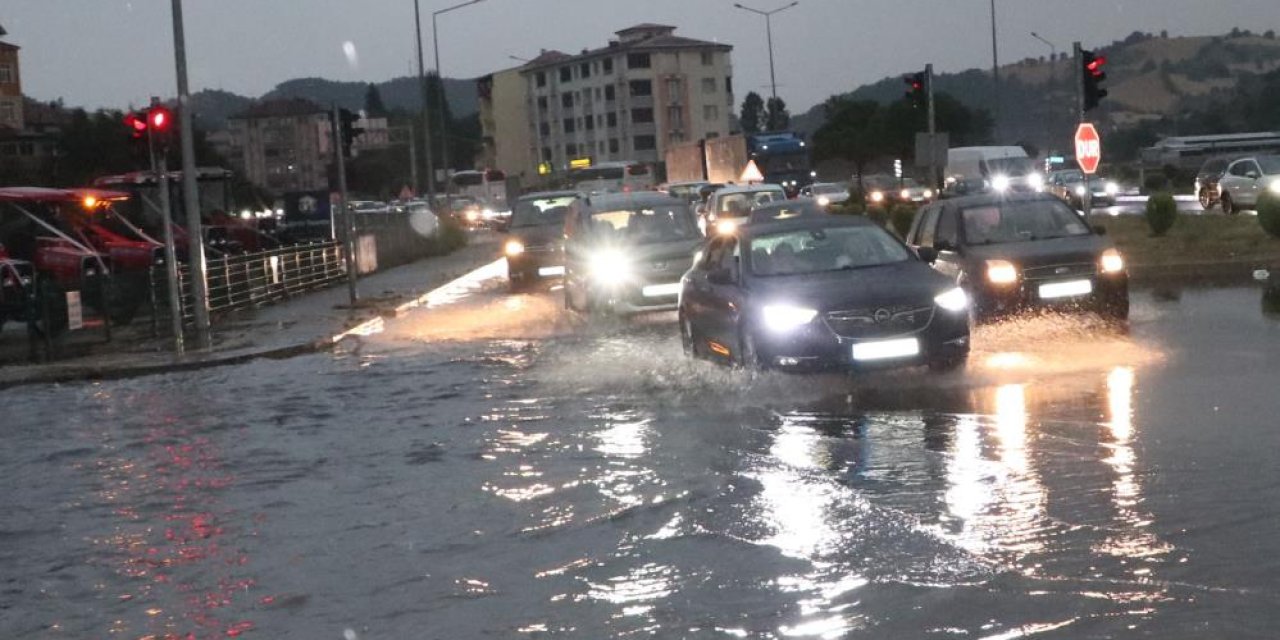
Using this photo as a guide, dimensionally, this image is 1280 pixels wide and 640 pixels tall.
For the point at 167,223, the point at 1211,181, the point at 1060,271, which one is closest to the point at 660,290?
the point at 1060,271

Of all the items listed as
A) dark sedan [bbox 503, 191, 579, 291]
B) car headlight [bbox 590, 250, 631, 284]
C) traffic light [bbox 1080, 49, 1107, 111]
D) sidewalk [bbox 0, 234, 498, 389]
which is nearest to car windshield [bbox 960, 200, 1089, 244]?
car headlight [bbox 590, 250, 631, 284]

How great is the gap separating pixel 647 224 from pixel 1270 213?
10056 mm

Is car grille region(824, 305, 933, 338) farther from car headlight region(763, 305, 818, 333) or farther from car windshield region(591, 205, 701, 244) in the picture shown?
car windshield region(591, 205, 701, 244)

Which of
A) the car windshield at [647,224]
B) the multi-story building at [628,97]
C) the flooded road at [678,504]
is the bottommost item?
the flooded road at [678,504]

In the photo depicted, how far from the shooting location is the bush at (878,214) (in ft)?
145

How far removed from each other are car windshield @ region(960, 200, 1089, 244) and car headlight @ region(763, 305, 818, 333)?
19.5 ft

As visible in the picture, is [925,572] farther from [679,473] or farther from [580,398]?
[580,398]

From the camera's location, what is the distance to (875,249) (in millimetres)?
16031

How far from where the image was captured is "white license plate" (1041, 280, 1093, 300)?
19.0 metres

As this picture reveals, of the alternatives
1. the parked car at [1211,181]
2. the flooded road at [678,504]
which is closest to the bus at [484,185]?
the parked car at [1211,181]

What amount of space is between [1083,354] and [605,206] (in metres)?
10.4

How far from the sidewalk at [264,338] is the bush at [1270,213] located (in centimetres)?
1384

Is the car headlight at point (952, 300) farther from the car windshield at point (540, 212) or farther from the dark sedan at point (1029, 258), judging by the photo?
the car windshield at point (540, 212)

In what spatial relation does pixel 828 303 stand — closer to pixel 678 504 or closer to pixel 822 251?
pixel 822 251
